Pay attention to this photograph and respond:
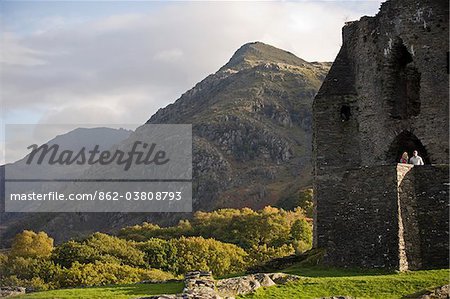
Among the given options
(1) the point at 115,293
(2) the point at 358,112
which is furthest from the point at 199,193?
(1) the point at 115,293

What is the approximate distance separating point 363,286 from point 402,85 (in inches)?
500

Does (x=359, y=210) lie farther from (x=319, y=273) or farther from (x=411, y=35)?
(x=411, y=35)

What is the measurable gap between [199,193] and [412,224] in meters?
120

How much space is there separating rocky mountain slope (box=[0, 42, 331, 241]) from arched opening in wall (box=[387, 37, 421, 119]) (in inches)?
3495

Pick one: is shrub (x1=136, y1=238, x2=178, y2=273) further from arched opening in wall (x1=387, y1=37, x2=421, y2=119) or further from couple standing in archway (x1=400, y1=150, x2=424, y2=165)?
couple standing in archway (x1=400, y1=150, x2=424, y2=165)

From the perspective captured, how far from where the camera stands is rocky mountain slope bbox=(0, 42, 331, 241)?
135375mm

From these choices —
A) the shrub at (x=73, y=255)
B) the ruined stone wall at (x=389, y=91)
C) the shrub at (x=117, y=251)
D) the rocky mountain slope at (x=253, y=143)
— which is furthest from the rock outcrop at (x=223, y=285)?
the rocky mountain slope at (x=253, y=143)

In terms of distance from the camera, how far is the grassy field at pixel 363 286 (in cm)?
1969

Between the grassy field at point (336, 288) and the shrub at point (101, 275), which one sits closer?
the grassy field at point (336, 288)

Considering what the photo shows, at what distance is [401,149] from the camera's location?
30859 mm

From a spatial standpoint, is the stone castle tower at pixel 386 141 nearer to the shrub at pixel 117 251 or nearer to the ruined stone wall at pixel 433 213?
the ruined stone wall at pixel 433 213

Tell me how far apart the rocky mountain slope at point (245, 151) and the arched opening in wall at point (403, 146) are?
88636 mm

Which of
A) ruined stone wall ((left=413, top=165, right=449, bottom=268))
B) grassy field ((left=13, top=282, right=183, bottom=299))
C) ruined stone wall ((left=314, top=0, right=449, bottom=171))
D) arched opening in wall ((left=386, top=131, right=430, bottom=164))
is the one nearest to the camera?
grassy field ((left=13, top=282, right=183, bottom=299))

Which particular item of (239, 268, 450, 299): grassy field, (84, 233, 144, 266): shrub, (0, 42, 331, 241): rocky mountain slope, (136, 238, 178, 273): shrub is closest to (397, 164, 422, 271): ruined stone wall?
(239, 268, 450, 299): grassy field
